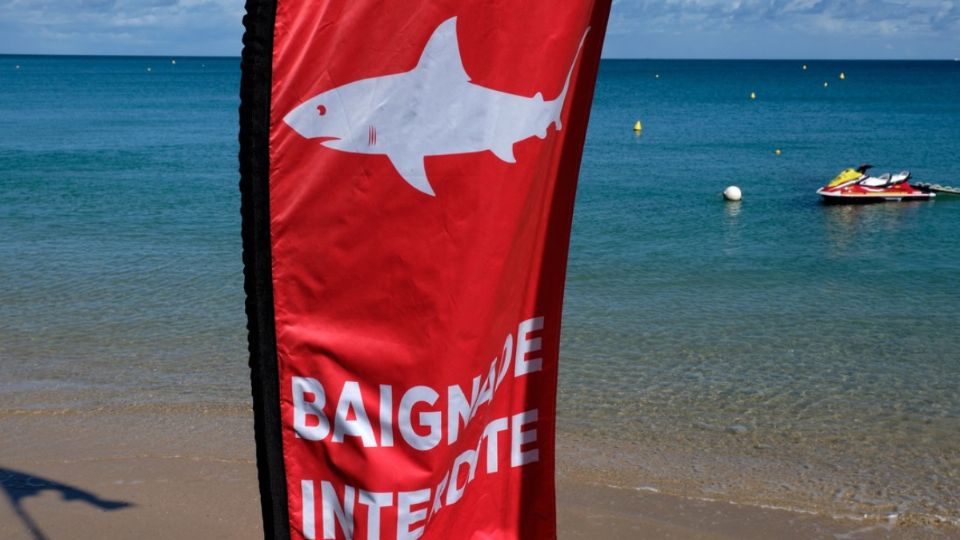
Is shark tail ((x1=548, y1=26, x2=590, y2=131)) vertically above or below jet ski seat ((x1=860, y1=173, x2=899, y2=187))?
above

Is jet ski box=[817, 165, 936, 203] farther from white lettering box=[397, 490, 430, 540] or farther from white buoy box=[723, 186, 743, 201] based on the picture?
white lettering box=[397, 490, 430, 540]

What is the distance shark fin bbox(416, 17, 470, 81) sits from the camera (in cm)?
197

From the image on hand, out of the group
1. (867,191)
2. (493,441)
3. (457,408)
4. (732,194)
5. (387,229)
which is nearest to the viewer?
(387,229)

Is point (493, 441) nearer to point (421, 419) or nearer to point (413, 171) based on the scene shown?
point (421, 419)

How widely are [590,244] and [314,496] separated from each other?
15974 millimetres

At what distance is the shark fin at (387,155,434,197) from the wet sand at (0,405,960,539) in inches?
192

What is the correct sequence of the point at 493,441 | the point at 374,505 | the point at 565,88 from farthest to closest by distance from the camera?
the point at 493,441 → the point at 565,88 → the point at 374,505

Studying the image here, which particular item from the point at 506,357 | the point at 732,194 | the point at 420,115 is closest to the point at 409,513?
the point at 506,357

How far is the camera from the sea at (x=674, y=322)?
8102mm

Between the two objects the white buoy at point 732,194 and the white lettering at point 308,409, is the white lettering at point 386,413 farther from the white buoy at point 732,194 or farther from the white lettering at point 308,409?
the white buoy at point 732,194

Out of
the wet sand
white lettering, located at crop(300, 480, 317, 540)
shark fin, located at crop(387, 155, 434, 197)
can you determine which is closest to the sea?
the wet sand

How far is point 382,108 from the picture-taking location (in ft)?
6.35

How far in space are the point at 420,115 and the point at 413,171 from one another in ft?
0.35

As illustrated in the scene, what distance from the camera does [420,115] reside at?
2.00 m
